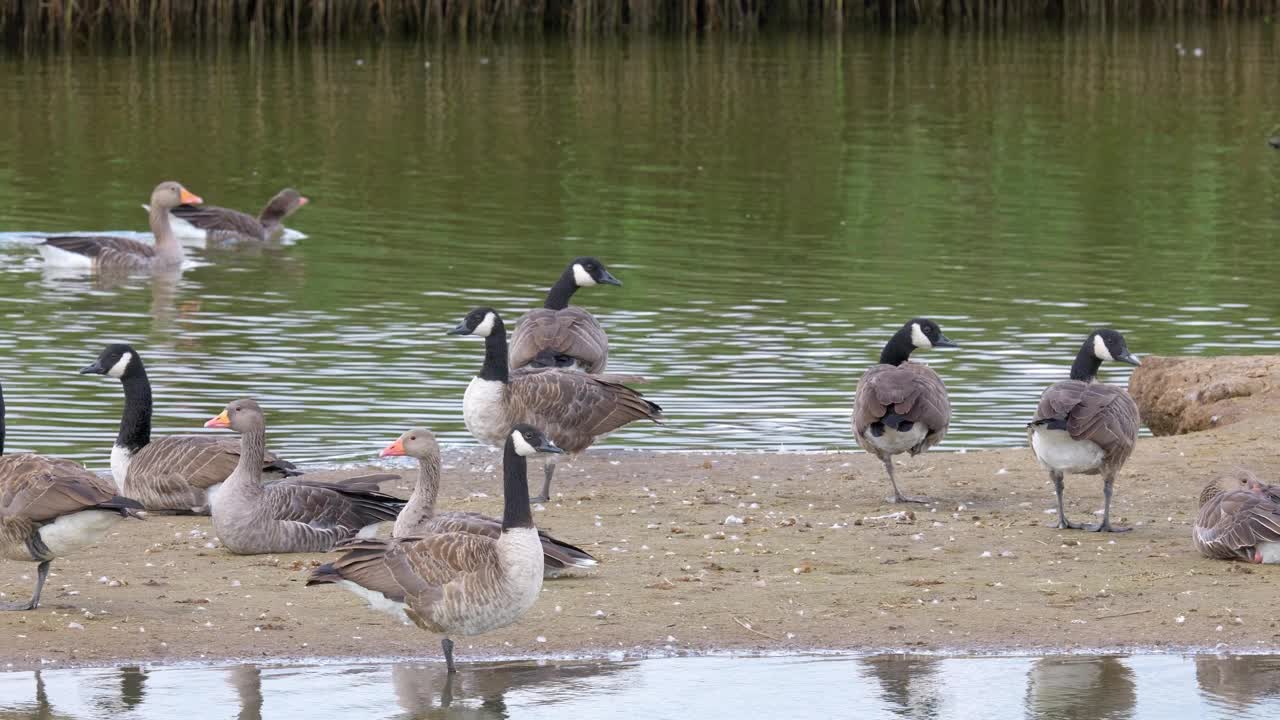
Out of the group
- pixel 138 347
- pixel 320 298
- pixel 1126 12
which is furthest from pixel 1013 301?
pixel 1126 12

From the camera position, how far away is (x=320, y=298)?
20.8 m

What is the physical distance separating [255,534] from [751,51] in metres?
36.1

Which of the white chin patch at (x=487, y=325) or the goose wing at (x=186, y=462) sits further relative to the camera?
the white chin patch at (x=487, y=325)

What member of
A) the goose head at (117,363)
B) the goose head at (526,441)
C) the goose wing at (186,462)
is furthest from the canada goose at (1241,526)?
the goose head at (117,363)

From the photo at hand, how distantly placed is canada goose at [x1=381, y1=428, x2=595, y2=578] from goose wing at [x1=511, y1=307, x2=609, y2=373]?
392 cm

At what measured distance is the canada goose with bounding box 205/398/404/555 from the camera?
10.5 metres

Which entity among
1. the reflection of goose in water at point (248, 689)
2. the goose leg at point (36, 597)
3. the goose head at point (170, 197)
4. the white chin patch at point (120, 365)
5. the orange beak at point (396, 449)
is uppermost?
the goose head at point (170, 197)

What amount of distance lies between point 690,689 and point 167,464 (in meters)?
4.46

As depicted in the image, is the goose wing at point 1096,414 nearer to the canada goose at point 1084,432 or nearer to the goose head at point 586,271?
the canada goose at point 1084,432

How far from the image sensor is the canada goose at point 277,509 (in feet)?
34.3

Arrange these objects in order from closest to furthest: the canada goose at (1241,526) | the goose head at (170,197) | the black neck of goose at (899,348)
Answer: the canada goose at (1241,526)
the black neck of goose at (899,348)
the goose head at (170,197)

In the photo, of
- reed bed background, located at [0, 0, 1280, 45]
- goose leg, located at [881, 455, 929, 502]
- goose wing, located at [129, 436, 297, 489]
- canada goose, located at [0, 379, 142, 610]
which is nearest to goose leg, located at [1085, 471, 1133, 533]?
goose leg, located at [881, 455, 929, 502]

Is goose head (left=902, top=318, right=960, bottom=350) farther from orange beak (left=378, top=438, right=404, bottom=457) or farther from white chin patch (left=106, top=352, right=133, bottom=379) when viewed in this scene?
white chin patch (left=106, top=352, right=133, bottom=379)

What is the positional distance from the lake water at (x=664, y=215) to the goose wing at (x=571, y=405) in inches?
65.0
